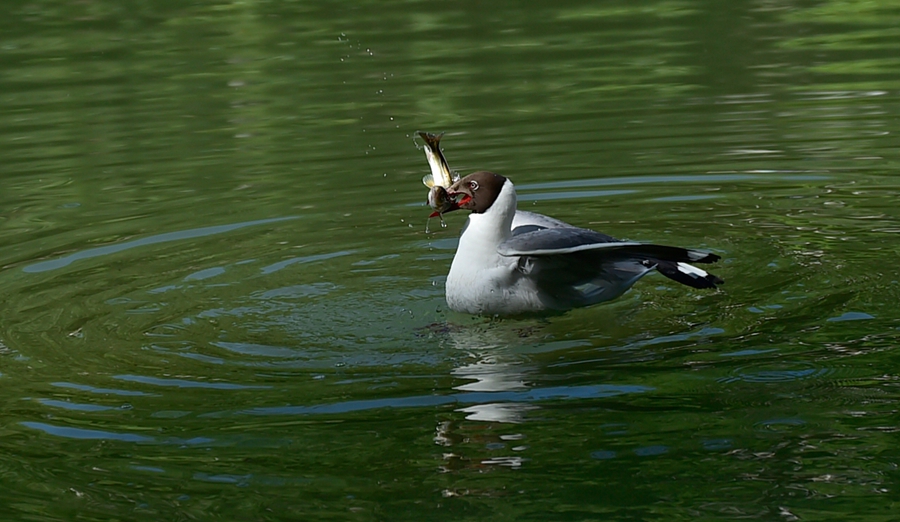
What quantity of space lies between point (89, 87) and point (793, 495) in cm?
1434

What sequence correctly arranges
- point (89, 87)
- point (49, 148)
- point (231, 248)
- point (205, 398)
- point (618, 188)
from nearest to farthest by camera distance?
point (205, 398) < point (231, 248) < point (618, 188) < point (49, 148) < point (89, 87)

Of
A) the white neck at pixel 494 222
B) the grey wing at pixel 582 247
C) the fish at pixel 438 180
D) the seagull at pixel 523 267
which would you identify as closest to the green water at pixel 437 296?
the seagull at pixel 523 267

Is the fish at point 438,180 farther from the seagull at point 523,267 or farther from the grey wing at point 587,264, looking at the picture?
the grey wing at point 587,264

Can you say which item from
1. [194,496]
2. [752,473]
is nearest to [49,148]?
[194,496]

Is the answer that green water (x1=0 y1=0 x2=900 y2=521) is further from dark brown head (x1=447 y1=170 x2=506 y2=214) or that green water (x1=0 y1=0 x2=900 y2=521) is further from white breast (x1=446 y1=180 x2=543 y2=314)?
dark brown head (x1=447 y1=170 x2=506 y2=214)

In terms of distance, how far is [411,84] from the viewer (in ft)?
55.1

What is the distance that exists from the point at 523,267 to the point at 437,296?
849 millimetres

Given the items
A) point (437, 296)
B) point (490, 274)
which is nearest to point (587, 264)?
point (490, 274)

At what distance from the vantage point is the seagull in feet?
26.1

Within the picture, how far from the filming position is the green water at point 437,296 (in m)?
5.84

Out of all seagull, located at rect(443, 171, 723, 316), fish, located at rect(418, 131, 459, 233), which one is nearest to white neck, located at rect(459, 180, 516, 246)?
seagull, located at rect(443, 171, 723, 316)

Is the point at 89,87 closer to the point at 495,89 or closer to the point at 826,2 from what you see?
the point at 495,89

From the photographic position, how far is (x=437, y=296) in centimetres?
876

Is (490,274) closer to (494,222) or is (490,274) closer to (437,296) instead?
(494,222)
